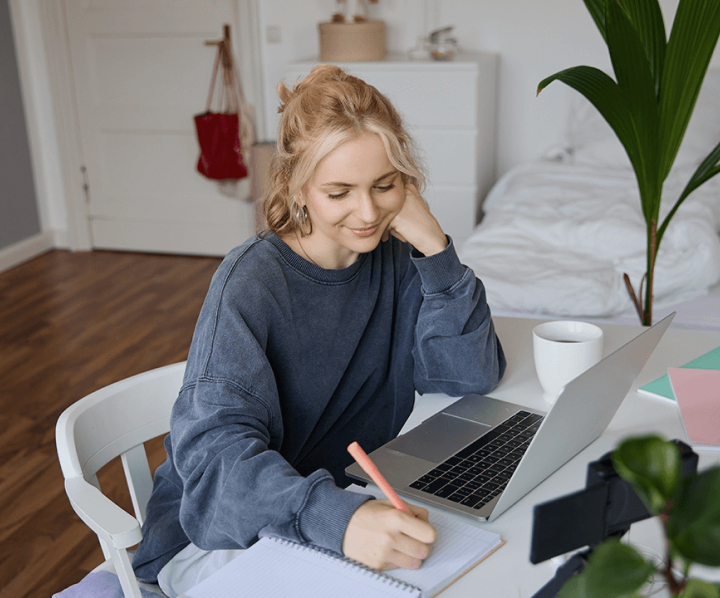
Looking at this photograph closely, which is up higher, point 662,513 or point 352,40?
point 352,40

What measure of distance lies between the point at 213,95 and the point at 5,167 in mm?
1164

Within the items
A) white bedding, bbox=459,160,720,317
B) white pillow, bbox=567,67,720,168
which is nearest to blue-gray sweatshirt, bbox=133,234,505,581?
white bedding, bbox=459,160,720,317

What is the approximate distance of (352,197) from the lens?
1096 mm

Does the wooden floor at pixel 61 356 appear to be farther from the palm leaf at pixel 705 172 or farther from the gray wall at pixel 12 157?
the palm leaf at pixel 705 172

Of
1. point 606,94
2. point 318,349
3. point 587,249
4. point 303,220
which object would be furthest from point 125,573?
point 587,249

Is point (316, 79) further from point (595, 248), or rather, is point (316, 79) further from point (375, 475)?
point (595, 248)

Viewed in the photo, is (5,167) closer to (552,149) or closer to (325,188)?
(552,149)

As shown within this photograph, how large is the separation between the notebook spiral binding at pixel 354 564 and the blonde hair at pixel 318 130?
1.67ft

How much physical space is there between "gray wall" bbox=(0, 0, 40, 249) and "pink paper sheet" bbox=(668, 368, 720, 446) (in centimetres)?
379

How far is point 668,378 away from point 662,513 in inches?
36.6

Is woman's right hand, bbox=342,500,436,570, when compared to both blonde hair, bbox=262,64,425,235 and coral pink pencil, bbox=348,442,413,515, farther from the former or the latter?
blonde hair, bbox=262,64,425,235

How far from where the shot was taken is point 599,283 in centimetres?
209

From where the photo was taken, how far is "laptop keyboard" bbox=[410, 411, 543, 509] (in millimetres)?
893

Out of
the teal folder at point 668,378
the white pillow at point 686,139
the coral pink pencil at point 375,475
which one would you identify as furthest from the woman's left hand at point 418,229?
the white pillow at point 686,139
